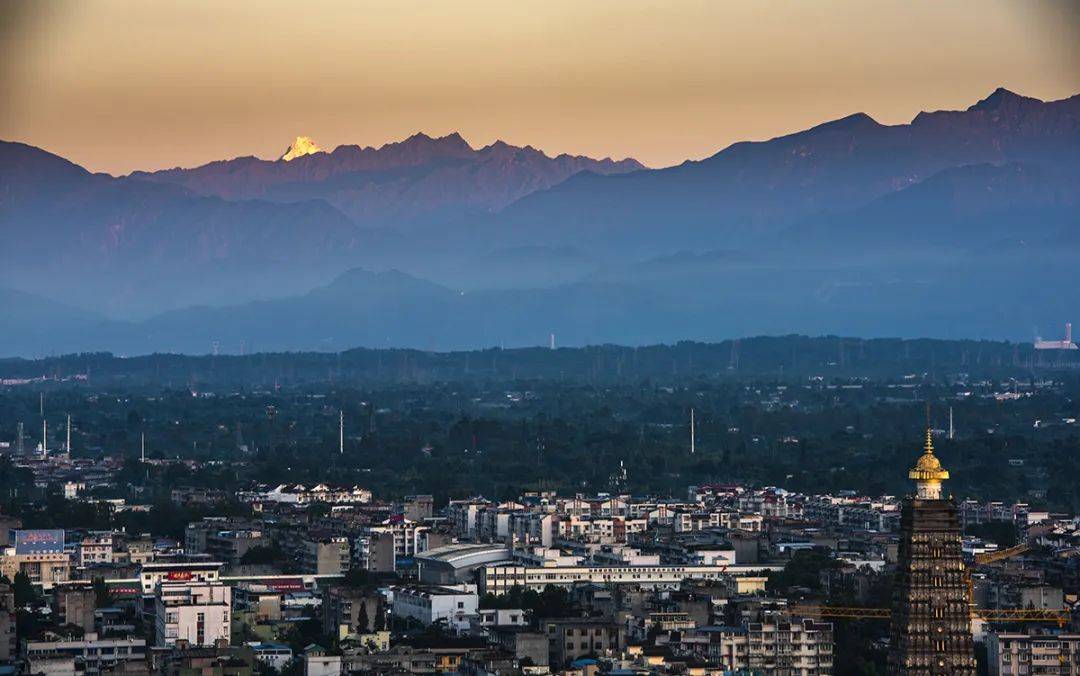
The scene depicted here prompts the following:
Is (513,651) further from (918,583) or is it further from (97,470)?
(97,470)

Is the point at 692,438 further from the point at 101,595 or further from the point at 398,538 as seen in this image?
the point at 101,595

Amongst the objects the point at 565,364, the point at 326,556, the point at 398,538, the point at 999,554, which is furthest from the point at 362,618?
the point at 565,364

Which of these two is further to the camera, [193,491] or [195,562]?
[193,491]

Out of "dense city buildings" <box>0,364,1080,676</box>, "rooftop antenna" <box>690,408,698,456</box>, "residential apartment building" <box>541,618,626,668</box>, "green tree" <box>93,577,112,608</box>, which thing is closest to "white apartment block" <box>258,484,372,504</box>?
"dense city buildings" <box>0,364,1080,676</box>

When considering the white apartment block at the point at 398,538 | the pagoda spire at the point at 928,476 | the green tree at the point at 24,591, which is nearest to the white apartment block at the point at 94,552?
the green tree at the point at 24,591

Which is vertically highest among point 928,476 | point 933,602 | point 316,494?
point 928,476

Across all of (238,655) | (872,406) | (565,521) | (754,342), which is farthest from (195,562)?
(754,342)
